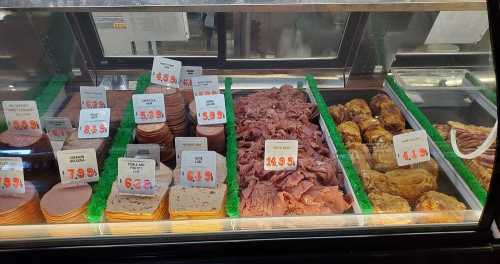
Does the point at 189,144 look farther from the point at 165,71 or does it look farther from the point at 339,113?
the point at 339,113

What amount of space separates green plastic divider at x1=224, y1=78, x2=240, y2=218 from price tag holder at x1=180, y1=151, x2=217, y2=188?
10 centimetres

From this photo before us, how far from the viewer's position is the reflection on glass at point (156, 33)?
2111 millimetres

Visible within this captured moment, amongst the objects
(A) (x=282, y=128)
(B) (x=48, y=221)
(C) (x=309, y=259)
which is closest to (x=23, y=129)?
(B) (x=48, y=221)

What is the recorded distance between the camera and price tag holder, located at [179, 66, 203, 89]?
2.35 metres

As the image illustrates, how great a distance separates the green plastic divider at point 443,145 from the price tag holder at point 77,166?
169 cm

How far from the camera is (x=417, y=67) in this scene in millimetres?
2561

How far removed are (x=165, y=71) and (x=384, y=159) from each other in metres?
1.30

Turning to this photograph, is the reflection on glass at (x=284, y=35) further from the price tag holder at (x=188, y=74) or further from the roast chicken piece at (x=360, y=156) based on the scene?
the roast chicken piece at (x=360, y=156)

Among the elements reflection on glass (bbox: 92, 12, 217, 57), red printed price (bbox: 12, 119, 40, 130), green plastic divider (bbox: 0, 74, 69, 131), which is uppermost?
reflection on glass (bbox: 92, 12, 217, 57)

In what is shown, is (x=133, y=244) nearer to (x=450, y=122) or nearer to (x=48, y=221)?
(x=48, y=221)

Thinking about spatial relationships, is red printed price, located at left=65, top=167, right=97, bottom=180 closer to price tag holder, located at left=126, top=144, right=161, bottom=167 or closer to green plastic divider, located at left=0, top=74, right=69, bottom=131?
price tag holder, located at left=126, top=144, right=161, bottom=167

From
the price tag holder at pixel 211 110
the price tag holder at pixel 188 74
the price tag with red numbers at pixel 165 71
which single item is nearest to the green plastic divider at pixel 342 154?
the price tag holder at pixel 211 110

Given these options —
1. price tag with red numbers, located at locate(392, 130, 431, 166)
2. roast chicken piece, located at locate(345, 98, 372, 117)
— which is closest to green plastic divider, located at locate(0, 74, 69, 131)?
roast chicken piece, located at locate(345, 98, 372, 117)

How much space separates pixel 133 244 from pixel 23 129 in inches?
33.4
